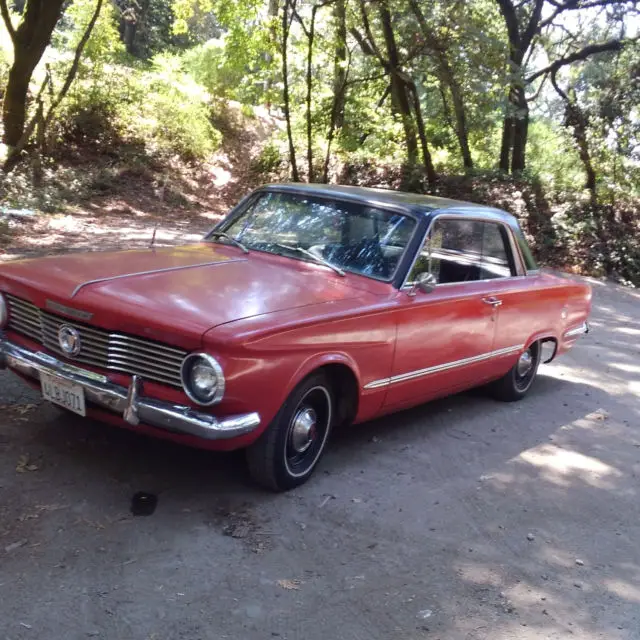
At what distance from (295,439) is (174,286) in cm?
108

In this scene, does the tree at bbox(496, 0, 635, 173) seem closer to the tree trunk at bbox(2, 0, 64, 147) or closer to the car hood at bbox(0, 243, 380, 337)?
the tree trunk at bbox(2, 0, 64, 147)

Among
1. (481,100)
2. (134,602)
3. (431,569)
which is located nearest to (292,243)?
(431,569)

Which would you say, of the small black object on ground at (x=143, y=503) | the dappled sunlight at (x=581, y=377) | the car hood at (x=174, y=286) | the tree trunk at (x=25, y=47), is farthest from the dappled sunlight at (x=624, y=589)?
the tree trunk at (x=25, y=47)

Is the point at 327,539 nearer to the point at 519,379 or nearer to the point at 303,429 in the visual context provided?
the point at 303,429

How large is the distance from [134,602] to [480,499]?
2.28m

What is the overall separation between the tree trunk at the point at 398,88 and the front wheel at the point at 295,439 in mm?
12530

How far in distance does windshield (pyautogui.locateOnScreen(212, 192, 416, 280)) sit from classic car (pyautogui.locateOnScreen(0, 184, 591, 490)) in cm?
1

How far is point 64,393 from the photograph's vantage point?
165 inches

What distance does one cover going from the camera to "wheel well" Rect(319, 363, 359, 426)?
15.1 ft

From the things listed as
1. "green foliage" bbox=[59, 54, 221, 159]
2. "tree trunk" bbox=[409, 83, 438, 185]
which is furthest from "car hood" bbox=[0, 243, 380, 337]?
"green foliage" bbox=[59, 54, 221, 159]

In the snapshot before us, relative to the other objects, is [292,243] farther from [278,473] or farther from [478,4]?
[478,4]

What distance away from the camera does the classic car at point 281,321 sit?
388cm

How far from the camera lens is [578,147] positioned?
19.2m

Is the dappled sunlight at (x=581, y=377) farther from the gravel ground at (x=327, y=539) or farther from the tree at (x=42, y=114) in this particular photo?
the tree at (x=42, y=114)
